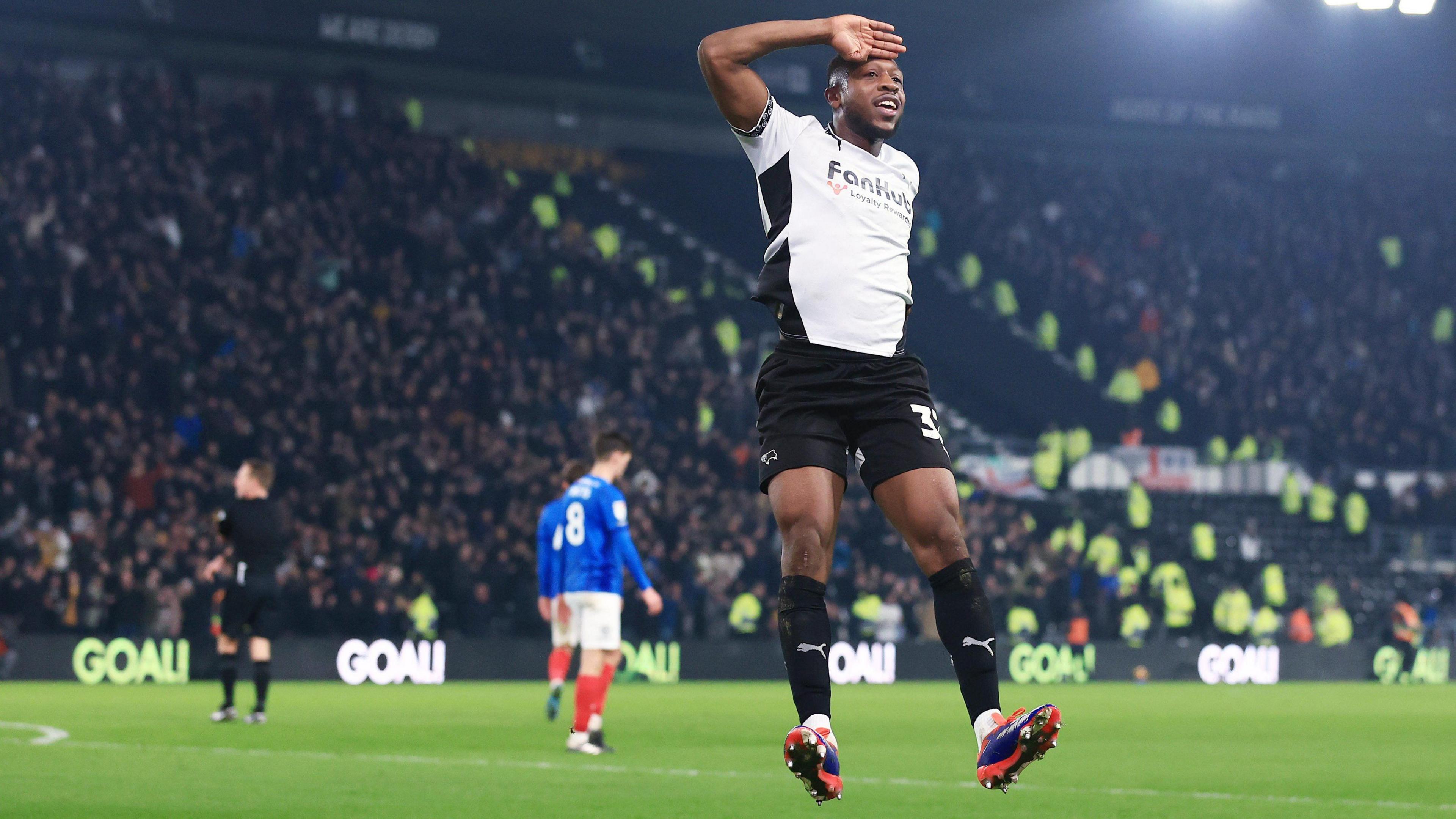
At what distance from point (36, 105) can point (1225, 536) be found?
2066 centimetres

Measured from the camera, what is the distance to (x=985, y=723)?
5395 mm

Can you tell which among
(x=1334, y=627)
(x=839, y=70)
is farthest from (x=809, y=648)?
(x=1334, y=627)

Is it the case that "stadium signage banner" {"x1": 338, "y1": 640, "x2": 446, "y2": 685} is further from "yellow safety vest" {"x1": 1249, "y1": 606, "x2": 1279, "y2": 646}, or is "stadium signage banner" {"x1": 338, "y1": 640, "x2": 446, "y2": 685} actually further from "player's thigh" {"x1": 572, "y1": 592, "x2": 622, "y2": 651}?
"yellow safety vest" {"x1": 1249, "y1": 606, "x2": 1279, "y2": 646}

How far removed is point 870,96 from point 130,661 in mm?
17068

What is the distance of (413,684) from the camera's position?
22.0m

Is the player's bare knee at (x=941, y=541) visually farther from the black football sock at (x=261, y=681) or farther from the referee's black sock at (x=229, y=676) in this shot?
the referee's black sock at (x=229, y=676)

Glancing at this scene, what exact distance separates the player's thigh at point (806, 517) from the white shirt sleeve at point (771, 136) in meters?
1.02

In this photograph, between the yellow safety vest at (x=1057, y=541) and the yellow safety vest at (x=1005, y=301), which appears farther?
the yellow safety vest at (x=1005, y=301)

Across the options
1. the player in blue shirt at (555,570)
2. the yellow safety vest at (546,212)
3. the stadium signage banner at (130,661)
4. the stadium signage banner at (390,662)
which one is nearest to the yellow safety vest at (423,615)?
the stadium signage banner at (390,662)

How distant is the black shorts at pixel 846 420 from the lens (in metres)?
5.66

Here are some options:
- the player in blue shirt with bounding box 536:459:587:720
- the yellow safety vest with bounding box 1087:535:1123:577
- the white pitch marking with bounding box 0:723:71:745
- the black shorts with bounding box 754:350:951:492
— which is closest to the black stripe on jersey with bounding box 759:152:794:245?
the black shorts with bounding box 754:350:951:492

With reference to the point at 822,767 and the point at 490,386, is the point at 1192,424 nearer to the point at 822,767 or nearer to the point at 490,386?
the point at 490,386

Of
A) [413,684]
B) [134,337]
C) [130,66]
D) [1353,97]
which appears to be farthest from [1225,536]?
[130,66]

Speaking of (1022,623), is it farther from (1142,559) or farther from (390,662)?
(390,662)
